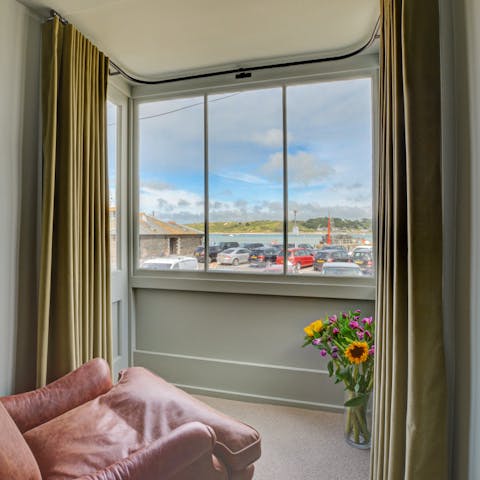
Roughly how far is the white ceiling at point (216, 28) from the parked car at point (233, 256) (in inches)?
55.8

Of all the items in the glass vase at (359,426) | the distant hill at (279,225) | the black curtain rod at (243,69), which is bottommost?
the glass vase at (359,426)

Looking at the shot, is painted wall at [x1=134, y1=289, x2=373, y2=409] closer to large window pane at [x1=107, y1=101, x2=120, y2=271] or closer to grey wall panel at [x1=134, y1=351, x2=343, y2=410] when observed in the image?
grey wall panel at [x1=134, y1=351, x2=343, y2=410]

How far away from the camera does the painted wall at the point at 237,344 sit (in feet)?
7.97

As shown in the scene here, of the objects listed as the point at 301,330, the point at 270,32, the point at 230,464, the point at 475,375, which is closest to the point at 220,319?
the point at 301,330

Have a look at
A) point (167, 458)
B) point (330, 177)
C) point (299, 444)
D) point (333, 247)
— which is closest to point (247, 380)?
point (299, 444)

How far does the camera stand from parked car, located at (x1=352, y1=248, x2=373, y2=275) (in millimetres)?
2363

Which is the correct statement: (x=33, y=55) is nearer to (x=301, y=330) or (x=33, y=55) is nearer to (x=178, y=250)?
(x=178, y=250)

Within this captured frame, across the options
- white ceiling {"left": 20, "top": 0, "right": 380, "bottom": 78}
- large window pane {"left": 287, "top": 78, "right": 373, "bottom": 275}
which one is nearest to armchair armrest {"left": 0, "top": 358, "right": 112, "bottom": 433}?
large window pane {"left": 287, "top": 78, "right": 373, "bottom": 275}

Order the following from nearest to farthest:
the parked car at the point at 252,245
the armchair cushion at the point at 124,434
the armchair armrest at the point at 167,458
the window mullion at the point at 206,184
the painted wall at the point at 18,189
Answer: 1. the armchair armrest at the point at 167,458
2. the armchair cushion at the point at 124,434
3. the painted wall at the point at 18,189
4. the parked car at the point at 252,245
5. the window mullion at the point at 206,184

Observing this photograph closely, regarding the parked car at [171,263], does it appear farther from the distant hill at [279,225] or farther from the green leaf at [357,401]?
the green leaf at [357,401]

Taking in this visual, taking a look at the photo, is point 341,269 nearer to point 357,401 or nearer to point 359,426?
point 357,401

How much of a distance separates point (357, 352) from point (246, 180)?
4.87 feet

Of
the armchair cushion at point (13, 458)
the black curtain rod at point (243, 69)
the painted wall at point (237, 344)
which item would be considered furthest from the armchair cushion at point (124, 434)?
the black curtain rod at point (243, 69)

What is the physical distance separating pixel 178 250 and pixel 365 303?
1.53 m
